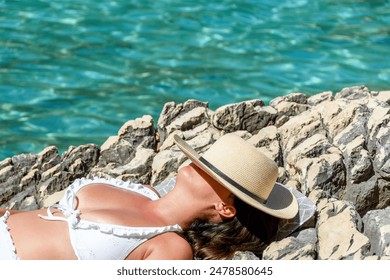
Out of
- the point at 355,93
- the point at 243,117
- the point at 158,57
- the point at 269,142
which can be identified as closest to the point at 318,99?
the point at 355,93

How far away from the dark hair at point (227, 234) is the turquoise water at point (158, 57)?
11.3 feet

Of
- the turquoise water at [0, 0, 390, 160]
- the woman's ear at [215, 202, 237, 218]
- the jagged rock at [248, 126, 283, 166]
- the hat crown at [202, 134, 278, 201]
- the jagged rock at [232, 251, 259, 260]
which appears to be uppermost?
the hat crown at [202, 134, 278, 201]

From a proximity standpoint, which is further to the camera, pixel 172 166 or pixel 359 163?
pixel 172 166

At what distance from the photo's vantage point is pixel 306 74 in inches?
362

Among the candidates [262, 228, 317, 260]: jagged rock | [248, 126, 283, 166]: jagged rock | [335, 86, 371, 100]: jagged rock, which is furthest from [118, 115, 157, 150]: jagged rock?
[262, 228, 317, 260]: jagged rock

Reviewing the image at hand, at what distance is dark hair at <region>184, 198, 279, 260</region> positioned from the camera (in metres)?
4.62

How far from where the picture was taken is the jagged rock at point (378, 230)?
14.8 ft

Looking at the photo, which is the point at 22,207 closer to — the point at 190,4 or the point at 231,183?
the point at 231,183

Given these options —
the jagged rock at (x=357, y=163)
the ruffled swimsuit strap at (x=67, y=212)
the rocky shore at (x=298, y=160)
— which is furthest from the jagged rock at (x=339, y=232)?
the ruffled swimsuit strap at (x=67, y=212)

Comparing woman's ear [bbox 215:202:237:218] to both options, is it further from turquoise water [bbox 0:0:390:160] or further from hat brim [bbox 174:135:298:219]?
turquoise water [bbox 0:0:390:160]

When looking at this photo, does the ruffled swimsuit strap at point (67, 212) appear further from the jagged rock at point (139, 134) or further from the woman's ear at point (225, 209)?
the jagged rock at point (139, 134)
